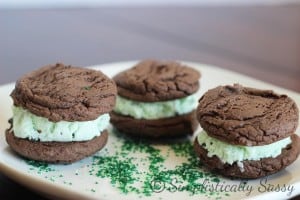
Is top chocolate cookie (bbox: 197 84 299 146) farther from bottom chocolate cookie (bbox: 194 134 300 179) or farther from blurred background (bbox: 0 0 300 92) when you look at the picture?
blurred background (bbox: 0 0 300 92)

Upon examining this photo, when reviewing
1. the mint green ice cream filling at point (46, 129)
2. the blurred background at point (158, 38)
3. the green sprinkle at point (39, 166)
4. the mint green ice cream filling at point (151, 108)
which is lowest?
the blurred background at point (158, 38)

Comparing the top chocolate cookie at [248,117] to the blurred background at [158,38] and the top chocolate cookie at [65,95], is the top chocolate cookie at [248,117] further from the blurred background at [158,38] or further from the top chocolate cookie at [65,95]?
the blurred background at [158,38]

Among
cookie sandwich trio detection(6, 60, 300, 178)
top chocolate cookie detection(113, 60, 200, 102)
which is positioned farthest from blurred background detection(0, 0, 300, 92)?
cookie sandwich trio detection(6, 60, 300, 178)

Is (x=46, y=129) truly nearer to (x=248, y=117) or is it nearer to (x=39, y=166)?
(x=39, y=166)

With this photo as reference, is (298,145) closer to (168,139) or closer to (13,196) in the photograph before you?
(168,139)

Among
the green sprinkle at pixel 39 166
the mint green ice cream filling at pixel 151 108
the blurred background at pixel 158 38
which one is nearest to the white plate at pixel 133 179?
the green sprinkle at pixel 39 166

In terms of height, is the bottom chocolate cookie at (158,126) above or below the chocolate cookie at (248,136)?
below
